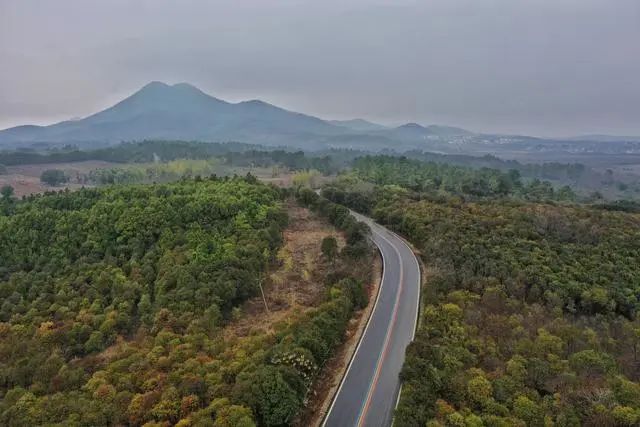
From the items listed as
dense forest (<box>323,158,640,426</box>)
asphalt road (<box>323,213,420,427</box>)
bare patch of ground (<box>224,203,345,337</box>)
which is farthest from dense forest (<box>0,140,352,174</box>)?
asphalt road (<box>323,213,420,427</box>)

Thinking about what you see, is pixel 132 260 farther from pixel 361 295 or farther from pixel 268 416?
pixel 268 416

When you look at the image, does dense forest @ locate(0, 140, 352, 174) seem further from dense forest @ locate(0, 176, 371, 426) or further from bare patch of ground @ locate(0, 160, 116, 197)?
dense forest @ locate(0, 176, 371, 426)

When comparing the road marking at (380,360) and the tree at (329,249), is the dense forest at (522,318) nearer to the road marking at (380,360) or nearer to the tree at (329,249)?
the road marking at (380,360)

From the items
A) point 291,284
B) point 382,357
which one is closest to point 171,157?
point 291,284

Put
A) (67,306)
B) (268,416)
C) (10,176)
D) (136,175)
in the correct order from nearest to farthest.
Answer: (268,416) → (67,306) → (136,175) → (10,176)

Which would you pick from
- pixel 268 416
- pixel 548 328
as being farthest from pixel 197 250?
pixel 548 328

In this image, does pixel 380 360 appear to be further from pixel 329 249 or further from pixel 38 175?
pixel 38 175
